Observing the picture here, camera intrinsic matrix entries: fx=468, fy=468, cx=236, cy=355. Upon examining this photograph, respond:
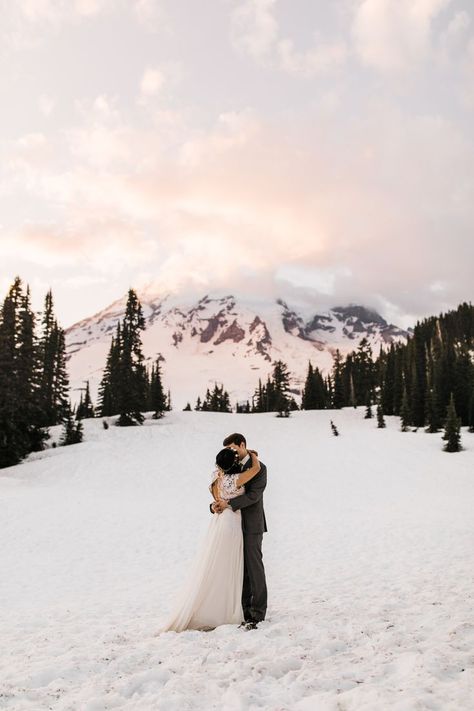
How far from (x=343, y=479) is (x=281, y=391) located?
48.5 meters

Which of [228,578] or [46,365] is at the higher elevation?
[46,365]

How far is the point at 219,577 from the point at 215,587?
15 cm

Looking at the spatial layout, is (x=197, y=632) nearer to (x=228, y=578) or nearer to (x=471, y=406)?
(x=228, y=578)

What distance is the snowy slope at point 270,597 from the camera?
4.57 meters

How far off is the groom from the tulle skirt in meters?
0.16

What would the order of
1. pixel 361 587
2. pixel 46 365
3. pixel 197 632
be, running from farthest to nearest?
1. pixel 46 365
2. pixel 361 587
3. pixel 197 632

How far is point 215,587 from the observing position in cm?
656

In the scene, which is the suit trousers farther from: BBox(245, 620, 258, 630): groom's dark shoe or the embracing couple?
BBox(245, 620, 258, 630): groom's dark shoe

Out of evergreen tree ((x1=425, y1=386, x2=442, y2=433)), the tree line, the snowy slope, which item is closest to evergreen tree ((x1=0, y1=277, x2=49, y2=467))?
the tree line

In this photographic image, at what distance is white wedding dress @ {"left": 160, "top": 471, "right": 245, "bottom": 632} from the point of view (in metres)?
6.49

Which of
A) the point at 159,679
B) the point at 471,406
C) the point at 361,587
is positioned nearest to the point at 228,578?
the point at 159,679

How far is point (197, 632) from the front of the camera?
6.22 meters

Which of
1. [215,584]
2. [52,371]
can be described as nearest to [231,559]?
[215,584]

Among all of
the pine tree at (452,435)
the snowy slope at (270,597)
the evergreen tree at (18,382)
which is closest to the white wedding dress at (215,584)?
the snowy slope at (270,597)
